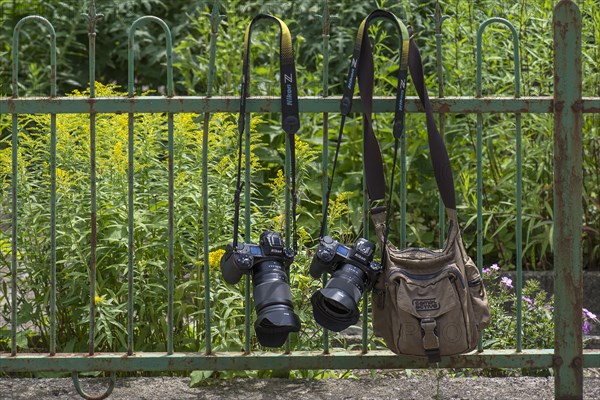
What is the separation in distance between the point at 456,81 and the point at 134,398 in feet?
9.40

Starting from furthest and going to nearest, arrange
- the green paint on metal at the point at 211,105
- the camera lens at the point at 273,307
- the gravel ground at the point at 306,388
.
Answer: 1. the gravel ground at the point at 306,388
2. the green paint on metal at the point at 211,105
3. the camera lens at the point at 273,307

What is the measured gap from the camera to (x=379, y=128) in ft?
22.9

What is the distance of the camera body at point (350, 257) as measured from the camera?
4.55m

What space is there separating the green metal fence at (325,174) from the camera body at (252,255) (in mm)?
181

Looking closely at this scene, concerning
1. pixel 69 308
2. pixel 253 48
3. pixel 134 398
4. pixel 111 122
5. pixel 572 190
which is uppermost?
pixel 253 48

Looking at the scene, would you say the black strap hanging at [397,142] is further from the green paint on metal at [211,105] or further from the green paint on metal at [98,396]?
the green paint on metal at [98,396]

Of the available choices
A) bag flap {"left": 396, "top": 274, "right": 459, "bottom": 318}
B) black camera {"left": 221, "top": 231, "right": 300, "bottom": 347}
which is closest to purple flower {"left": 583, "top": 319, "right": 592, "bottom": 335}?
bag flap {"left": 396, "top": 274, "right": 459, "bottom": 318}

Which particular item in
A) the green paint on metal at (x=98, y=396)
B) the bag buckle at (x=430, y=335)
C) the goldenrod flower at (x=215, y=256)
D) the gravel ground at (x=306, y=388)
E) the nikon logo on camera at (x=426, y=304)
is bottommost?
the gravel ground at (x=306, y=388)

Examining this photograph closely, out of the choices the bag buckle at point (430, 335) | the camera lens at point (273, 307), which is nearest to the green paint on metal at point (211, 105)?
the camera lens at point (273, 307)

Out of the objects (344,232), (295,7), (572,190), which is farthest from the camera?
(295,7)

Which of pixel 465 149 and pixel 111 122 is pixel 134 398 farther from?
pixel 465 149

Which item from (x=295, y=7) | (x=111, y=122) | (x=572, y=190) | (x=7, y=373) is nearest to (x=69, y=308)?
(x=7, y=373)

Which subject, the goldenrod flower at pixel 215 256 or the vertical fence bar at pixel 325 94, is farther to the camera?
the goldenrod flower at pixel 215 256

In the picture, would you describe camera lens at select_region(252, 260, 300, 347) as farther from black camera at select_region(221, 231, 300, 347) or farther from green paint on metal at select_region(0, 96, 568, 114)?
green paint on metal at select_region(0, 96, 568, 114)
